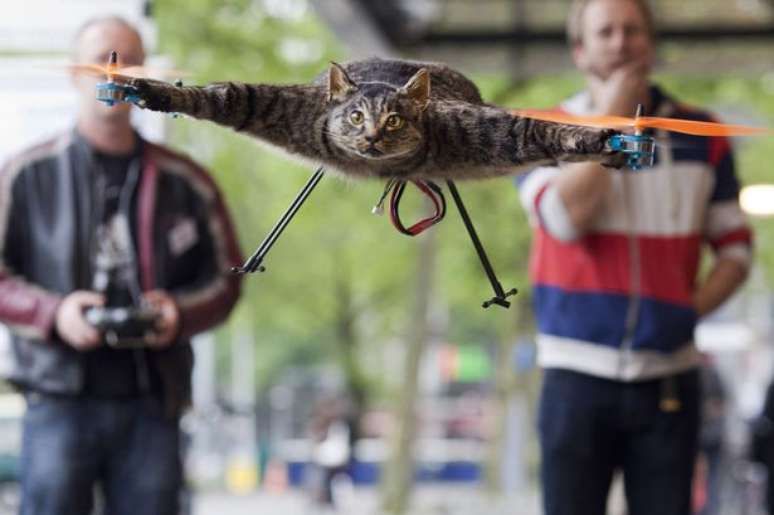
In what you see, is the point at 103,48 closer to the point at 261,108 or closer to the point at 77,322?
the point at 77,322

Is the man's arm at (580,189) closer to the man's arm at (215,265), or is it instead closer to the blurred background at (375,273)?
the blurred background at (375,273)

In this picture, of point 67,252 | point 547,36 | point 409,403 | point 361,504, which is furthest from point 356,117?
point 361,504

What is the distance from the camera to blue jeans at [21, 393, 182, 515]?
12.2ft

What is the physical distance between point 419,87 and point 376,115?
0.29 ft

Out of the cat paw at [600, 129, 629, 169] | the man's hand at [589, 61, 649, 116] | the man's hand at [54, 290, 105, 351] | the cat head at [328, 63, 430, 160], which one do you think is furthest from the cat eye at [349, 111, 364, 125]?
the man's hand at [54, 290, 105, 351]

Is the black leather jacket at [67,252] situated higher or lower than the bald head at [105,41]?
lower

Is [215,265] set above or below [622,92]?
below

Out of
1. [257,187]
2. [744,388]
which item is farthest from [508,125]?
[744,388]

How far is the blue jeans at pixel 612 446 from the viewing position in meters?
3.49

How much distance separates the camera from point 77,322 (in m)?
3.63

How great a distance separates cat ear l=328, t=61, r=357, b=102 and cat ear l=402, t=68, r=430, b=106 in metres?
0.07

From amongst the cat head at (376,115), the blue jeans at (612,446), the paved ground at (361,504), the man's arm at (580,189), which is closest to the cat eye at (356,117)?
the cat head at (376,115)

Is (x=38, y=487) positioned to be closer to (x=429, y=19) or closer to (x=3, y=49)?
(x=3, y=49)

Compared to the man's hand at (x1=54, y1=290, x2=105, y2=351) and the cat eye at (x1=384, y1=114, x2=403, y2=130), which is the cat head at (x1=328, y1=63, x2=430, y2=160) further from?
the man's hand at (x1=54, y1=290, x2=105, y2=351)
